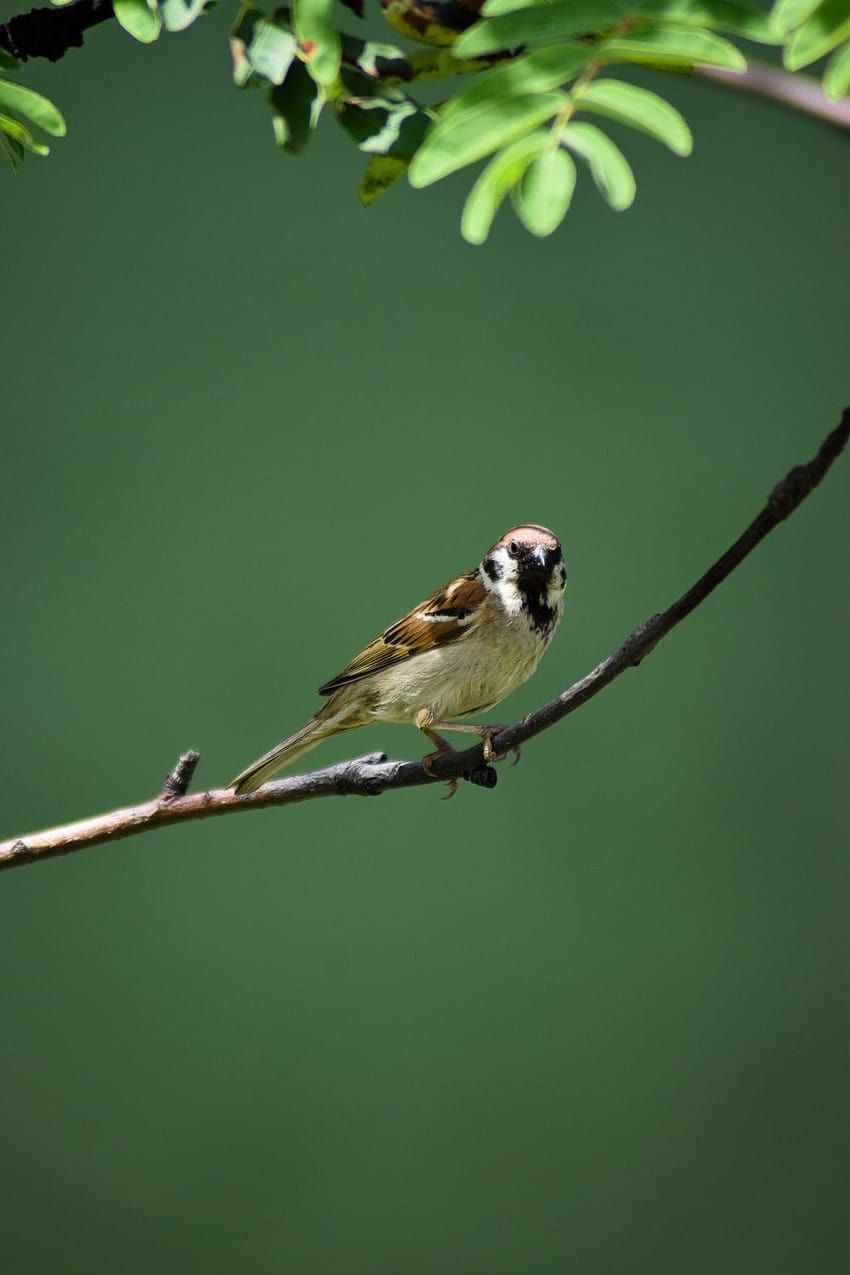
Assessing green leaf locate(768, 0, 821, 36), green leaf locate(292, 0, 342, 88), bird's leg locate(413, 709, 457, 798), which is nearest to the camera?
green leaf locate(768, 0, 821, 36)

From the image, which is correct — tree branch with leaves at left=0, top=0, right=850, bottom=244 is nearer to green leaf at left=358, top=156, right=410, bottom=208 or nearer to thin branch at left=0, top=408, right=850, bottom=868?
green leaf at left=358, top=156, right=410, bottom=208

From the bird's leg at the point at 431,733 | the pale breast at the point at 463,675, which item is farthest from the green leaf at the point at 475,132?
the pale breast at the point at 463,675

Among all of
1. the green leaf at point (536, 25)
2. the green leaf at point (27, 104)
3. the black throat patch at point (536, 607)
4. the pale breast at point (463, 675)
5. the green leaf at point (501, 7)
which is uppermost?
the green leaf at point (27, 104)

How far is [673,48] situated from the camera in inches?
31.6

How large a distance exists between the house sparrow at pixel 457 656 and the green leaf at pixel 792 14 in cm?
92

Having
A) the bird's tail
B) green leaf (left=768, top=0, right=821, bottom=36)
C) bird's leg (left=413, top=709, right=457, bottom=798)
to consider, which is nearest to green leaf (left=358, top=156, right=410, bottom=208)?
green leaf (left=768, top=0, right=821, bottom=36)

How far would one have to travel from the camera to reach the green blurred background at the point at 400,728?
2.98 m

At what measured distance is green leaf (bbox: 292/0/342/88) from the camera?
95cm

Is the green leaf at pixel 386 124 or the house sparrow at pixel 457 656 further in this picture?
the house sparrow at pixel 457 656

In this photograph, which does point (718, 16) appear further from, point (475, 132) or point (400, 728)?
point (400, 728)

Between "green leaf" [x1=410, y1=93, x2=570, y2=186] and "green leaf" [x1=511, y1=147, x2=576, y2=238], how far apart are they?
0.08 ft

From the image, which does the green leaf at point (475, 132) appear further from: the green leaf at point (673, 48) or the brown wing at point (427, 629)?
the brown wing at point (427, 629)

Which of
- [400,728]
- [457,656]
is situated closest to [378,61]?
[457,656]

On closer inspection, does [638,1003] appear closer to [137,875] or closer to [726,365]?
[137,875]
